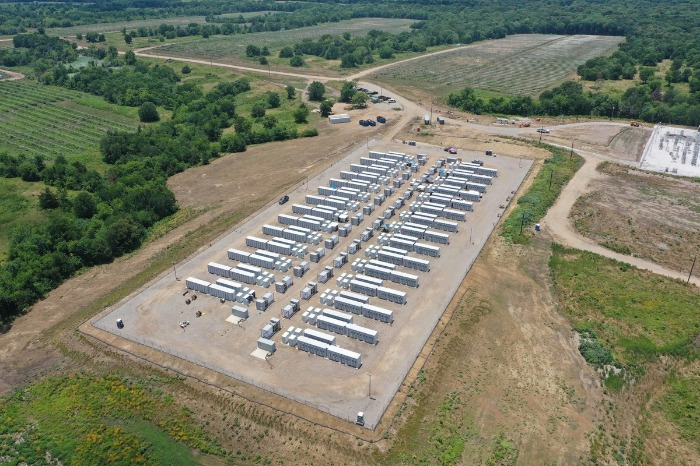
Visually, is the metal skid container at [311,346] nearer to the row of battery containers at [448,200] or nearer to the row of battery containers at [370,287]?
the row of battery containers at [370,287]

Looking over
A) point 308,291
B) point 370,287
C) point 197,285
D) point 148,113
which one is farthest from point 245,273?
point 148,113

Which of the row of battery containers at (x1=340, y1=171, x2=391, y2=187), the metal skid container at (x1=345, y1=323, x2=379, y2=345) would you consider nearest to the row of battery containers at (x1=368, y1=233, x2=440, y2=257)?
the metal skid container at (x1=345, y1=323, x2=379, y2=345)

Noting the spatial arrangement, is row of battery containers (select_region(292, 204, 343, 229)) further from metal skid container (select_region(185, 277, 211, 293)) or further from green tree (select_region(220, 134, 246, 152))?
green tree (select_region(220, 134, 246, 152))

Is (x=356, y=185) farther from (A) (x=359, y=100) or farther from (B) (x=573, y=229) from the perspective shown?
(A) (x=359, y=100)

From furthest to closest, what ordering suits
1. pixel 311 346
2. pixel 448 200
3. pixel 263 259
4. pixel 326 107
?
pixel 326 107
pixel 448 200
pixel 263 259
pixel 311 346

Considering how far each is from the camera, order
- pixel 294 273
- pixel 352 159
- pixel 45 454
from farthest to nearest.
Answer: pixel 352 159 → pixel 294 273 → pixel 45 454

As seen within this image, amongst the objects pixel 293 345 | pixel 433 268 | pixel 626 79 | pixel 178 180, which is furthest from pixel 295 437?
pixel 626 79

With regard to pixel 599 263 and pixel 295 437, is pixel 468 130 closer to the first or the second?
pixel 599 263
